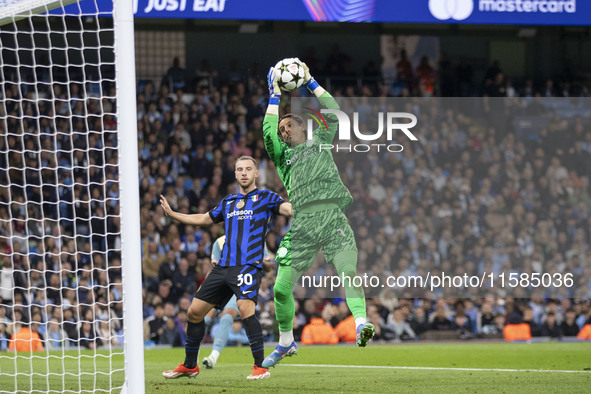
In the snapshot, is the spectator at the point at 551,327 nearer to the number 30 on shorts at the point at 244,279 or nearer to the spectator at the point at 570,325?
the spectator at the point at 570,325

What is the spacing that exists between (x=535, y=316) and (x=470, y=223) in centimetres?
169

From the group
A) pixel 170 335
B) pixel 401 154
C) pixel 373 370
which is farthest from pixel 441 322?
pixel 170 335

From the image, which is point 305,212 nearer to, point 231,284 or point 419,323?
point 231,284

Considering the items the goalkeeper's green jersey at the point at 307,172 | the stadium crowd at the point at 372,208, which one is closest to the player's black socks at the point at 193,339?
the goalkeeper's green jersey at the point at 307,172

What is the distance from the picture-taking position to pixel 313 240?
8.69 meters

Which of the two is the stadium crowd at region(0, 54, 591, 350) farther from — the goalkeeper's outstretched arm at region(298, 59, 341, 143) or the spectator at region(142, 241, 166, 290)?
the goalkeeper's outstretched arm at region(298, 59, 341, 143)

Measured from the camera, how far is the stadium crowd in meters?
12.8

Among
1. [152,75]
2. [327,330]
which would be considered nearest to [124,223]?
[327,330]

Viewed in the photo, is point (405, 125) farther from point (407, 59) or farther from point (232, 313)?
point (232, 313)

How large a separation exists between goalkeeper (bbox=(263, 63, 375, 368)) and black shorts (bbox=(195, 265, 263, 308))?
65 centimetres

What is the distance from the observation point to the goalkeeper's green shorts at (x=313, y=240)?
28.0ft

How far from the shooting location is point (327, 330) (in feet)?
41.5

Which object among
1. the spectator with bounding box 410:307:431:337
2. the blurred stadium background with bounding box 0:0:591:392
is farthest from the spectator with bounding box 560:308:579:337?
the spectator with bounding box 410:307:431:337

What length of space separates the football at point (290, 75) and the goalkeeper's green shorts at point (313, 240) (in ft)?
4.35
